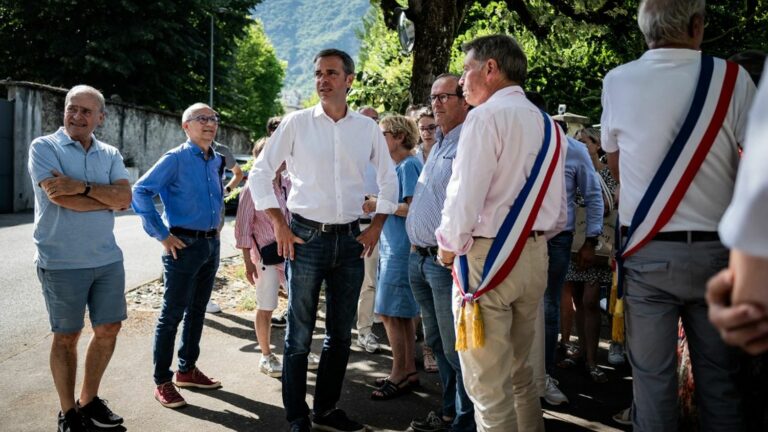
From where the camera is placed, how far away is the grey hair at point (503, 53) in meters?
3.14

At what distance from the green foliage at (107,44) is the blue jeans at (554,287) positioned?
25.1m

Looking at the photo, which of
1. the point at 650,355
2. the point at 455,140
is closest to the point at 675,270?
the point at 650,355

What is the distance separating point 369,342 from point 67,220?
9.92 feet

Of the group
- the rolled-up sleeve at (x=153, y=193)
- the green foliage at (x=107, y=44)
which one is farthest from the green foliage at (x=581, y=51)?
the green foliage at (x=107, y=44)

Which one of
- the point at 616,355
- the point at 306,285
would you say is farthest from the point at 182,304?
the point at 616,355

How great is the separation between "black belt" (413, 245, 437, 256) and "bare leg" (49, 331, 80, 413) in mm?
2123

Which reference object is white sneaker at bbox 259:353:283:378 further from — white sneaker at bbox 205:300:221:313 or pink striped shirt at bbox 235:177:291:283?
white sneaker at bbox 205:300:221:313

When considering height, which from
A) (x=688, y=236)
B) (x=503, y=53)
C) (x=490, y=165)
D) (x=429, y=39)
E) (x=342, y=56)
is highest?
(x=429, y=39)

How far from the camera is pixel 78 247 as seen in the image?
3.89 m

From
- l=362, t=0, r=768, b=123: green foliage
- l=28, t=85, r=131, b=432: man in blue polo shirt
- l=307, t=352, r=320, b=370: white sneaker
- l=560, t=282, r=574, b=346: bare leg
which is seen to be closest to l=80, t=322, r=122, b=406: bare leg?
l=28, t=85, r=131, b=432: man in blue polo shirt

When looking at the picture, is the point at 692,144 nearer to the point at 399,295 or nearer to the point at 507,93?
the point at 507,93

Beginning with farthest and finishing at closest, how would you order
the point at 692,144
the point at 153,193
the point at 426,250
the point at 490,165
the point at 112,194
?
the point at 153,193 < the point at 112,194 < the point at 426,250 < the point at 490,165 < the point at 692,144

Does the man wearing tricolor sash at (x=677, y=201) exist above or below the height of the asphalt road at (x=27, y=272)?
above

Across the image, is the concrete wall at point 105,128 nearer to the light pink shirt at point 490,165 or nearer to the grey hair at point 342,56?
the grey hair at point 342,56
